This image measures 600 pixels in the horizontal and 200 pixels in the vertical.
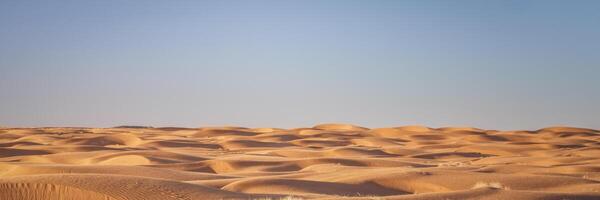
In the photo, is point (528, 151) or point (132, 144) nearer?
point (528, 151)

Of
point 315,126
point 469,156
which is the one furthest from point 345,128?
point 469,156

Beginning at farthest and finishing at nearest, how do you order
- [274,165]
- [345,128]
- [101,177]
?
[345,128] < [274,165] < [101,177]

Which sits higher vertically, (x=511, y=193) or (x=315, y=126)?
(x=315, y=126)

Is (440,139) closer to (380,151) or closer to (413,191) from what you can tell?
(380,151)

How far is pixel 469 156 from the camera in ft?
103

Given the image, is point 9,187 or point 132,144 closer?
point 9,187

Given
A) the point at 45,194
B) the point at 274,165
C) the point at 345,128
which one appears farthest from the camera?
the point at 345,128

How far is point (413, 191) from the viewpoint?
15773 millimetres

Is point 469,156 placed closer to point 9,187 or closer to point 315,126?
point 9,187

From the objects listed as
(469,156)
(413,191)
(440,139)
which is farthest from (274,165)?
(440,139)

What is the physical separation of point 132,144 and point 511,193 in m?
30.5

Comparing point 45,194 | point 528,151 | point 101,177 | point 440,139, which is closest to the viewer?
point 45,194

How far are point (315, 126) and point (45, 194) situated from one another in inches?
2204

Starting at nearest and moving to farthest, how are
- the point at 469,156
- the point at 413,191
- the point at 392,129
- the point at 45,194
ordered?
the point at 45,194
the point at 413,191
the point at 469,156
the point at 392,129
